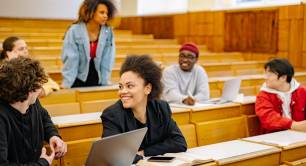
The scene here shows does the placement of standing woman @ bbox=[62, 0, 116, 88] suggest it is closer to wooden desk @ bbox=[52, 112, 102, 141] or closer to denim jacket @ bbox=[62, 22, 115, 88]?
denim jacket @ bbox=[62, 22, 115, 88]

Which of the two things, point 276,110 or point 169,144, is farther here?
point 276,110

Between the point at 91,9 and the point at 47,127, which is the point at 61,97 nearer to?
the point at 91,9

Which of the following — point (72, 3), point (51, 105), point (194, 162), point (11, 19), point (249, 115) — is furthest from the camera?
point (72, 3)

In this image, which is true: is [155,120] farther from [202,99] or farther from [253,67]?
[253,67]

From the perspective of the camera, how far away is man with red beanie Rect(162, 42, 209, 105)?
3.10 m

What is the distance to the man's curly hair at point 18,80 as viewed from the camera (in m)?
1.49

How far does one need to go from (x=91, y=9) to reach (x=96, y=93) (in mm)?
590

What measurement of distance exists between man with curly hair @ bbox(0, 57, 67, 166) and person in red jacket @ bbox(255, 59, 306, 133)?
1.49 metres

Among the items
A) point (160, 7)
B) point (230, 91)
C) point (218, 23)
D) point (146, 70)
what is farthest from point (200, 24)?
point (146, 70)

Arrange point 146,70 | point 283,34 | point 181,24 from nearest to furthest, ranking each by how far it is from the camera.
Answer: point 146,70, point 283,34, point 181,24

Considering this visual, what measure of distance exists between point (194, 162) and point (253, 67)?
12.8 ft

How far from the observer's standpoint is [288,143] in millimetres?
2090

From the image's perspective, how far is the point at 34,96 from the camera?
1.57 m

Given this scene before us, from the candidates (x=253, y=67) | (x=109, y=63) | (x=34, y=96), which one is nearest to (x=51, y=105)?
(x=109, y=63)
